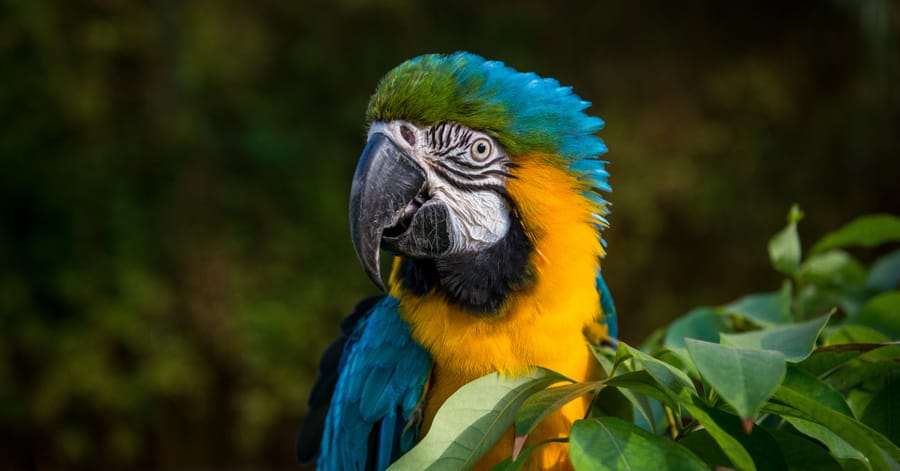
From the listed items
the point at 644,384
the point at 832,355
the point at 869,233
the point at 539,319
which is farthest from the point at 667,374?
the point at 869,233

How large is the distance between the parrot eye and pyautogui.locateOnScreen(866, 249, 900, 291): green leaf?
660 millimetres

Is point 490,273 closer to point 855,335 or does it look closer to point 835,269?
point 855,335

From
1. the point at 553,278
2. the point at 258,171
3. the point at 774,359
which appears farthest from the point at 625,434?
the point at 258,171

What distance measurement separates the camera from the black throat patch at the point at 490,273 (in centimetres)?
104

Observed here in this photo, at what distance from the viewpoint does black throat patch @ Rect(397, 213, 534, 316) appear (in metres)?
1.04

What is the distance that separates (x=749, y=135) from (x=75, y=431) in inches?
168

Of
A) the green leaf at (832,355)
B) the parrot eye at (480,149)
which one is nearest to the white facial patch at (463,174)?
the parrot eye at (480,149)

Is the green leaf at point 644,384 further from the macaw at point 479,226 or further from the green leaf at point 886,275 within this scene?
the green leaf at point 886,275

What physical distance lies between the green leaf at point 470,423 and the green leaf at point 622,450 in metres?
0.09

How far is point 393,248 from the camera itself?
1.03 meters

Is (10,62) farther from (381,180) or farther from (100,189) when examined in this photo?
(381,180)

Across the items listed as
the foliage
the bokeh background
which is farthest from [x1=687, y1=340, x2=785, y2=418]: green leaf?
the bokeh background

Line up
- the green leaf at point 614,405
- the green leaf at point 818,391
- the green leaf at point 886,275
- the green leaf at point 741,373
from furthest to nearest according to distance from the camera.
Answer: the green leaf at point 886,275
the green leaf at point 614,405
the green leaf at point 818,391
the green leaf at point 741,373

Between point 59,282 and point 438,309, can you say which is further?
point 59,282
